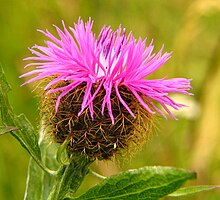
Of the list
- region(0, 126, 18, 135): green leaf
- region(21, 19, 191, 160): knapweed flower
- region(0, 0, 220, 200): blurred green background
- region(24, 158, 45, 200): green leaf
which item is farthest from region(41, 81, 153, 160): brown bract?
region(0, 0, 220, 200): blurred green background

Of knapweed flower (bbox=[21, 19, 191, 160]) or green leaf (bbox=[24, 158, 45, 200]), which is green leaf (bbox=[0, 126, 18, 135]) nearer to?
knapweed flower (bbox=[21, 19, 191, 160])

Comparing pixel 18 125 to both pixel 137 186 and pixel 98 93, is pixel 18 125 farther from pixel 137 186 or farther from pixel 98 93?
pixel 137 186

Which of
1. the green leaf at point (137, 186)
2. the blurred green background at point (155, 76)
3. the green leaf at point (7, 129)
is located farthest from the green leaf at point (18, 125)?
the blurred green background at point (155, 76)

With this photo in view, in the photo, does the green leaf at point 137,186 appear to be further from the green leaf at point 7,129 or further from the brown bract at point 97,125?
the green leaf at point 7,129

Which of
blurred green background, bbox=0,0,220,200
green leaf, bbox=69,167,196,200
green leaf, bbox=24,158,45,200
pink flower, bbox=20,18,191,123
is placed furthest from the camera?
blurred green background, bbox=0,0,220,200

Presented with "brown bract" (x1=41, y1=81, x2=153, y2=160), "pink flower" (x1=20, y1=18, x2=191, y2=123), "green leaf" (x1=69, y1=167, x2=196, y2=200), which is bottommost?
"green leaf" (x1=69, y1=167, x2=196, y2=200)

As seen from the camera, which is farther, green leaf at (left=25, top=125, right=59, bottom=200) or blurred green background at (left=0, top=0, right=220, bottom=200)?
blurred green background at (left=0, top=0, right=220, bottom=200)

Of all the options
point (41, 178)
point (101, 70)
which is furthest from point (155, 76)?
point (101, 70)
